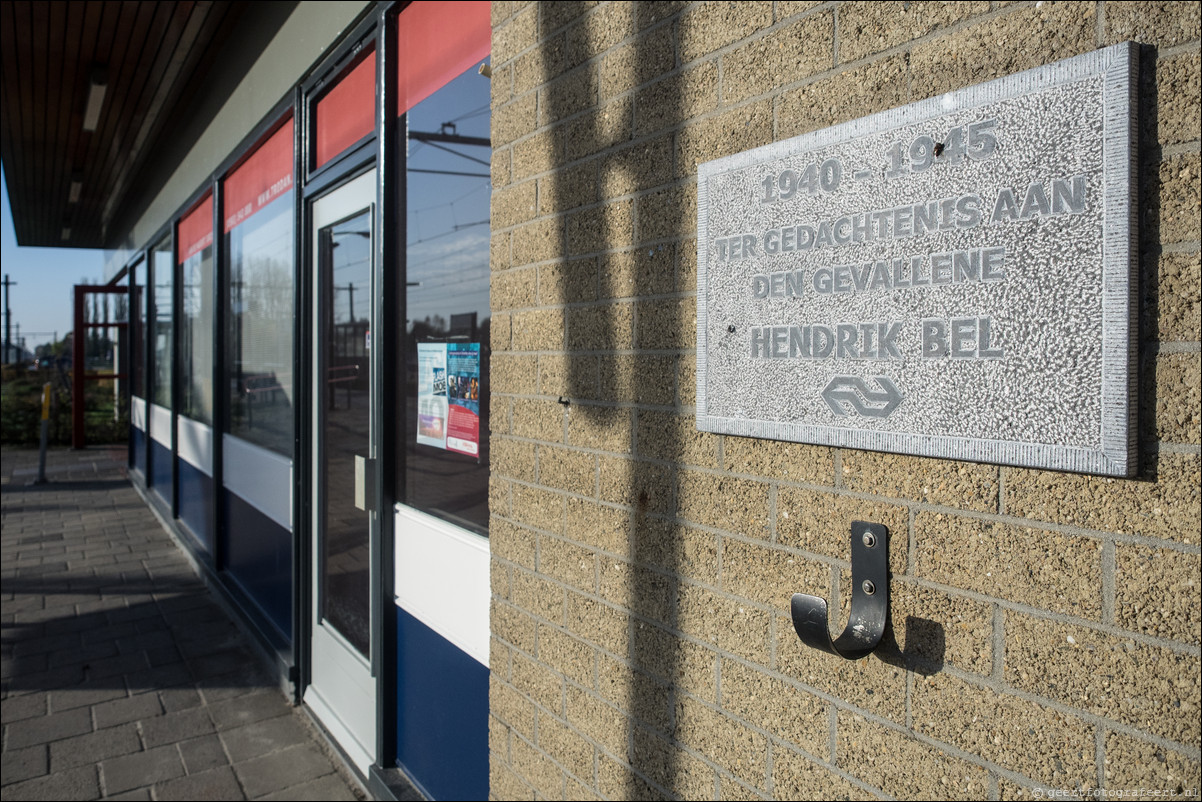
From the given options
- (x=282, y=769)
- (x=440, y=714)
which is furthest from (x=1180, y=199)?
(x=282, y=769)

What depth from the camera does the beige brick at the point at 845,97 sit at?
1.24 metres

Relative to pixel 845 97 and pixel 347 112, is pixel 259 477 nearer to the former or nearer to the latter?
pixel 347 112

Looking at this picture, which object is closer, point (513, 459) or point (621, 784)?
point (621, 784)

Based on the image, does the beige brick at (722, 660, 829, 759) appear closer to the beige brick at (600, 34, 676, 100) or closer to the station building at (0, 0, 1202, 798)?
the station building at (0, 0, 1202, 798)

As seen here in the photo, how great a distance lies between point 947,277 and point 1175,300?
10.6 inches

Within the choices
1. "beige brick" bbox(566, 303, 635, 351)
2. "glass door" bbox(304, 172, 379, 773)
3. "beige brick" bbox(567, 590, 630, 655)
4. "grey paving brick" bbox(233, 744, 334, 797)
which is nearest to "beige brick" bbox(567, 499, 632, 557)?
"beige brick" bbox(567, 590, 630, 655)

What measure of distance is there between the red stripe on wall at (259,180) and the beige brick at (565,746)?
3575 millimetres

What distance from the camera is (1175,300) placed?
0.95 metres

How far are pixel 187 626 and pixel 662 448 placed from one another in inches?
195

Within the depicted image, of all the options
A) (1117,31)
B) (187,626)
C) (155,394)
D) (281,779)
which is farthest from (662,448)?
(155,394)

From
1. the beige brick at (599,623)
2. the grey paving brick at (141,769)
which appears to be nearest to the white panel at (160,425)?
the grey paving brick at (141,769)

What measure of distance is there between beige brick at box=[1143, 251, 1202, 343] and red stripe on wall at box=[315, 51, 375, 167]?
3.06 metres

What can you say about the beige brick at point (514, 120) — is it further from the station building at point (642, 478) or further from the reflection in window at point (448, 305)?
the reflection in window at point (448, 305)

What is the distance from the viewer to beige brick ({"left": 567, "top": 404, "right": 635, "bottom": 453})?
1738 millimetres
